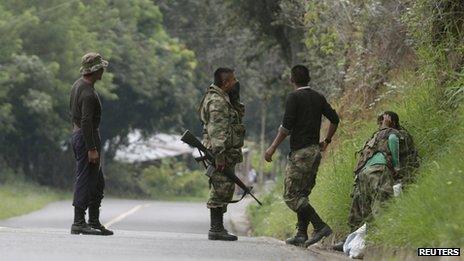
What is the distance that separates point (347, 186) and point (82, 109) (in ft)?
11.1

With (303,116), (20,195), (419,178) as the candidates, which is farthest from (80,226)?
(20,195)

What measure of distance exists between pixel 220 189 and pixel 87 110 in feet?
5.68

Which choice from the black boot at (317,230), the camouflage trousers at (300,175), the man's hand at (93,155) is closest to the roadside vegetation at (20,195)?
the man's hand at (93,155)

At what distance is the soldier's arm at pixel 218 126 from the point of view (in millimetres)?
12922

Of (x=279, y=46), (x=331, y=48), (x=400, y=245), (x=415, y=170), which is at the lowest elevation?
(x=400, y=245)

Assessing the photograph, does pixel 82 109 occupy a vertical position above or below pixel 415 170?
above

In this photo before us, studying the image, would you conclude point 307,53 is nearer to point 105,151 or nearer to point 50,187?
point 50,187

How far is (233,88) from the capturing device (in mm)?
13320

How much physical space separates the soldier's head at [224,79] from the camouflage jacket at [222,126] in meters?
0.07

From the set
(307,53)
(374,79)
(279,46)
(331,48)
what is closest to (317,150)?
(374,79)

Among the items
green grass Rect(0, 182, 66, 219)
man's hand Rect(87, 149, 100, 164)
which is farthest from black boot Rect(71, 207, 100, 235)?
green grass Rect(0, 182, 66, 219)

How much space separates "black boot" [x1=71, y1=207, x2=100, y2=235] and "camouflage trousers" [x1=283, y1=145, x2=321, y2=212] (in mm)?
2282

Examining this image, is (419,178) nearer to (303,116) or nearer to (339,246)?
(339,246)

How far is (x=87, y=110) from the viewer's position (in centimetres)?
1292
